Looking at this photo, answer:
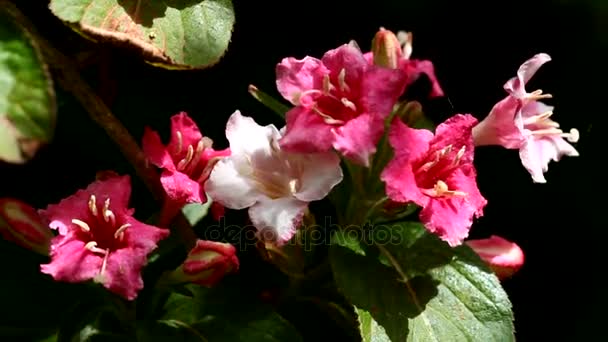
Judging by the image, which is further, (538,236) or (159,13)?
(538,236)

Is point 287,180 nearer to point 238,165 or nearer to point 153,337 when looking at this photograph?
point 238,165

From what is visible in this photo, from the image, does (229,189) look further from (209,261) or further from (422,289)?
(422,289)

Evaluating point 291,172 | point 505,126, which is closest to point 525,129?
point 505,126

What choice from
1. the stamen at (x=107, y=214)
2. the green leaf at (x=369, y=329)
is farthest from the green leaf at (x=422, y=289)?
the stamen at (x=107, y=214)

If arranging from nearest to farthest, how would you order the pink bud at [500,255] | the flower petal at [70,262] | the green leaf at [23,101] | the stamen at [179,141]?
1. the green leaf at [23,101]
2. the flower petal at [70,262]
3. the stamen at [179,141]
4. the pink bud at [500,255]

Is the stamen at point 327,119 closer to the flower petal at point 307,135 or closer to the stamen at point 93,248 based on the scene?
the flower petal at point 307,135

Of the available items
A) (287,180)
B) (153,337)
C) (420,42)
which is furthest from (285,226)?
(420,42)
